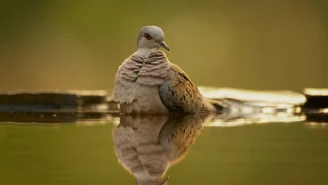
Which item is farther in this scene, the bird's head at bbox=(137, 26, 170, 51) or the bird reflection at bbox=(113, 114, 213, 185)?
the bird's head at bbox=(137, 26, 170, 51)

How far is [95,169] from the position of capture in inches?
162

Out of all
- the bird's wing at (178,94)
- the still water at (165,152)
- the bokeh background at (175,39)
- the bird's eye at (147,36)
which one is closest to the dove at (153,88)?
the bird's wing at (178,94)

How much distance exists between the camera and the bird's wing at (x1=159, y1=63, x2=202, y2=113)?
6.64m

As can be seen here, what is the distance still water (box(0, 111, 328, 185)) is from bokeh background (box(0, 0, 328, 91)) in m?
9.15

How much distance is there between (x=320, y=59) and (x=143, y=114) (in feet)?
31.3

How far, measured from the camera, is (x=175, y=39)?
1638cm

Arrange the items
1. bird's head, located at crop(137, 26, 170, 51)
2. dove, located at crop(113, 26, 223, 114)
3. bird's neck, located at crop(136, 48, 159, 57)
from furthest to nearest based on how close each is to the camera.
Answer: bird's head, located at crop(137, 26, 170, 51), bird's neck, located at crop(136, 48, 159, 57), dove, located at crop(113, 26, 223, 114)

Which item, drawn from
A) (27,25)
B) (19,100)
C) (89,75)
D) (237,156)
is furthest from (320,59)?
(237,156)

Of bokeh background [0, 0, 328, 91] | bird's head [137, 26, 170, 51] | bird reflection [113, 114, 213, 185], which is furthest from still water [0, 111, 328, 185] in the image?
bokeh background [0, 0, 328, 91]

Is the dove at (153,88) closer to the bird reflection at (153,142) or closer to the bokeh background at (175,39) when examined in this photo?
the bird reflection at (153,142)

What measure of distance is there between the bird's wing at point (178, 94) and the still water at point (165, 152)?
359mm

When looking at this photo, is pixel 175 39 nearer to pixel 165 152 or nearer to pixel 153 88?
pixel 153 88

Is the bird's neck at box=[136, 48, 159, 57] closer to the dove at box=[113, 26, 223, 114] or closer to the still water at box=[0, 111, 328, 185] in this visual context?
the dove at box=[113, 26, 223, 114]

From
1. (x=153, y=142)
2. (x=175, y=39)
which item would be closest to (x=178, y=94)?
(x=153, y=142)
